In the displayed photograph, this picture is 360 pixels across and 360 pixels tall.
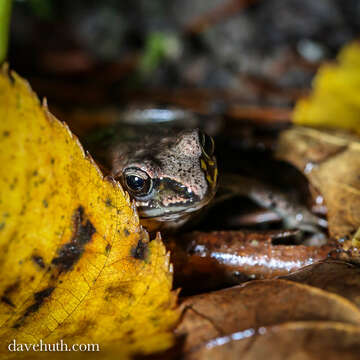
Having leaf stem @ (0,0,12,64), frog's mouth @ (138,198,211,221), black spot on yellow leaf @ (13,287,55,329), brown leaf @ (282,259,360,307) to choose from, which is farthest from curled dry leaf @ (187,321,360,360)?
leaf stem @ (0,0,12,64)

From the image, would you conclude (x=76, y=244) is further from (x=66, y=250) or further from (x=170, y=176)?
(x=170, y=176)

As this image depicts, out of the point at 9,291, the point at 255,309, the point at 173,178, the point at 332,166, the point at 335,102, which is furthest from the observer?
the point at 335,102

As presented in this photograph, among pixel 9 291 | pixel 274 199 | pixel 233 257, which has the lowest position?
pixel 274 199

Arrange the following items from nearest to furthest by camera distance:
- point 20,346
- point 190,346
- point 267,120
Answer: point 190,346 → point 20,346 → point 267,120

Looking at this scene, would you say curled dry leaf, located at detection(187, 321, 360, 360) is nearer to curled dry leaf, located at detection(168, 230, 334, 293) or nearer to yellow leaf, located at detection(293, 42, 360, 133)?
curled dry leaf, located at detection(168, 230, 334, 293)

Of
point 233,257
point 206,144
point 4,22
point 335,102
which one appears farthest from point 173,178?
point 335,102

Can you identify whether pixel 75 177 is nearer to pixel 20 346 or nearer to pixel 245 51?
pixel 20 346

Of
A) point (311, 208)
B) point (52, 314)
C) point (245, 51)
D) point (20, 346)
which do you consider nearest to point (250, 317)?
point (52, 314)

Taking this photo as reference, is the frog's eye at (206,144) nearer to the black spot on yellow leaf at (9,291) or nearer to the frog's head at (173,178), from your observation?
the frog's head at (173,178)
